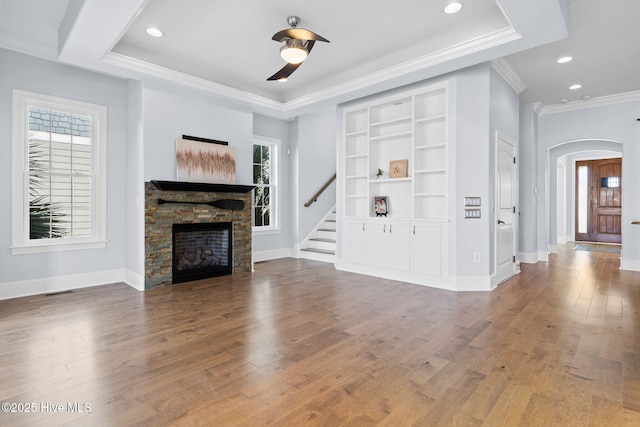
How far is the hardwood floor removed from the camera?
192cm

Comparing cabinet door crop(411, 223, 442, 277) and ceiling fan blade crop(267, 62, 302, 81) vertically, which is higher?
ceiling fan blade crop(267, 62, 302, 81)

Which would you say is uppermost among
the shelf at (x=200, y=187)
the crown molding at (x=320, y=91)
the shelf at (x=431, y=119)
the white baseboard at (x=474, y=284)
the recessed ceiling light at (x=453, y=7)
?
the recessed ceiling light at (x=453, y=7)

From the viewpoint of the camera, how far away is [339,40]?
4.20 meters

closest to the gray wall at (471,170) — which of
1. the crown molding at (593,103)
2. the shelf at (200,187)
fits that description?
Answer: the shelf at (200,187)

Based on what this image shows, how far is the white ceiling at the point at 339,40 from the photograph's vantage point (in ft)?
11.1

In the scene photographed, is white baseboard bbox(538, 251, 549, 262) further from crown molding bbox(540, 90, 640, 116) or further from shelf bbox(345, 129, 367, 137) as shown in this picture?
shelf bbox(345, 129, 367, 137)

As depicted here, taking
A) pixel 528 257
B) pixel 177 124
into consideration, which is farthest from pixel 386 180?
pixel 528 257

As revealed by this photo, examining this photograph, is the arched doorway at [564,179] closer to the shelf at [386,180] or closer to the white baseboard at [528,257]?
the white baseboard at [528,257]

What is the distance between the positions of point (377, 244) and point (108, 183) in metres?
4.14

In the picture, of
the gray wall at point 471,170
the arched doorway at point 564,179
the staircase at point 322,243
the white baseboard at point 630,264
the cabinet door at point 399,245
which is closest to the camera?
the gray wall at point 471,170

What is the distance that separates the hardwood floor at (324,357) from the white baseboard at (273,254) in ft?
8.01

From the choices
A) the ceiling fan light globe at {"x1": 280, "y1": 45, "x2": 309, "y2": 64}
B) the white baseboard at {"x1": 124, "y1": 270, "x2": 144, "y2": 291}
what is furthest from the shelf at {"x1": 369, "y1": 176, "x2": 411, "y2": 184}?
the white baseboard at {"x1": 124, "y1": 270, "x2": 144, "y2": 291}

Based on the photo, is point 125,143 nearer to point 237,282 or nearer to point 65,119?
point 65,119

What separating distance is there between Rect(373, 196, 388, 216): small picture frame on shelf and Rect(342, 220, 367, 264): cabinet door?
32 cm
